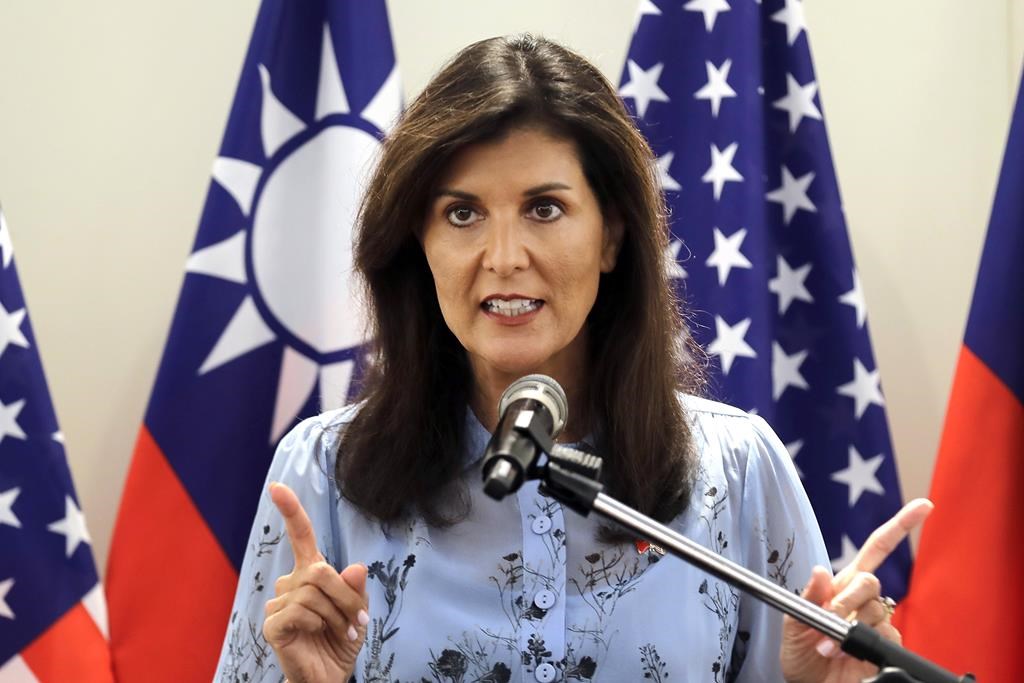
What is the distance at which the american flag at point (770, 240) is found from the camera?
2.69 m

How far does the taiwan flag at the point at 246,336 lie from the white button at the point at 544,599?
995mm

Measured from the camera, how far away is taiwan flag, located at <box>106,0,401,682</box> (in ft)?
8.43

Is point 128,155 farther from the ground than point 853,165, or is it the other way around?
point 853,165

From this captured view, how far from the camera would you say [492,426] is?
186 cm

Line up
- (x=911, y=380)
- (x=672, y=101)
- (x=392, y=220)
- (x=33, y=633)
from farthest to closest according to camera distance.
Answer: (x=911, y=380), (x=672, y=101), (x=33, y=633), (x=392, y=220)

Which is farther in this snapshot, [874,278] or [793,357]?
[874,278]

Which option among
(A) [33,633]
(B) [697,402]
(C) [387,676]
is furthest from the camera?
(A) [33,633]

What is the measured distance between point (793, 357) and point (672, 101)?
62 centimetres

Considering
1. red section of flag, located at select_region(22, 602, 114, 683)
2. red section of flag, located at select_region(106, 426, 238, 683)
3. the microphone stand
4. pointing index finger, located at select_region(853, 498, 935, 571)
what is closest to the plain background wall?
red section of flag, located at select_region(106, 426, 238, 683)

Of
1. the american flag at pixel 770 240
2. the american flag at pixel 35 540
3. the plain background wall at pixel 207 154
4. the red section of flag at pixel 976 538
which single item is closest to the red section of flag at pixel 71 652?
the american flag at pixel 35 540

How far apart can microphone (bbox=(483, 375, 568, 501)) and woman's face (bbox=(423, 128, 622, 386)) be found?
44 centimetres

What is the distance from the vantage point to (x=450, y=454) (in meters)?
1.82

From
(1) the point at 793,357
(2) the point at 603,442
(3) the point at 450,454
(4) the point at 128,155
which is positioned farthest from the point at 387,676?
(4) the point at 128,155

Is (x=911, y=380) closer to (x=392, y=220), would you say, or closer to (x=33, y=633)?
(x=392, y=220)
